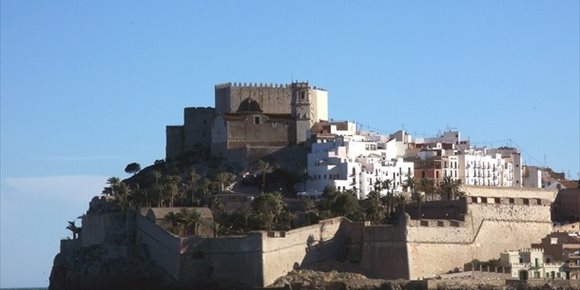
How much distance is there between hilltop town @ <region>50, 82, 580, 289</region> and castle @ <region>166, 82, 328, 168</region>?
0.06m

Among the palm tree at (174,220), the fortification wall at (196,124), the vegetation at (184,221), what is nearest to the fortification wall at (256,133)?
the fortification wall at (196,124)

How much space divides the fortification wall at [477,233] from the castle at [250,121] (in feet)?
34.2

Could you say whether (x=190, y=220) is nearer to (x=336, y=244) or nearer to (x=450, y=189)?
(x=336, y=244)

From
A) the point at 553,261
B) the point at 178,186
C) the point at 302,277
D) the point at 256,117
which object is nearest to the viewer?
the point at 302,277

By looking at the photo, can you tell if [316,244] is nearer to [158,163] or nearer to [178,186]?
[178,186]

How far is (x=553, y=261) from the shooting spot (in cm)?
6888

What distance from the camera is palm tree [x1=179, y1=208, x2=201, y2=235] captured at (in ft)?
226

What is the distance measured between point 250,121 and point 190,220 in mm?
11060

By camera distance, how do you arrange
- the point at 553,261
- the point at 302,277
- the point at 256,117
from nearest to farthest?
the point at 302,277
the point at 553,261
the point at 256,117

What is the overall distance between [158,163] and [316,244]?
53.5 ft

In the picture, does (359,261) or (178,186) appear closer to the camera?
(359,261)

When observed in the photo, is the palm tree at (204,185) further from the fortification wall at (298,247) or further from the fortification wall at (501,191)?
the fortification wall at (501,191)

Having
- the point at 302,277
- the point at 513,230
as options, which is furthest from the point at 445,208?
the point at 302,277

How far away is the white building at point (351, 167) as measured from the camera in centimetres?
7562
